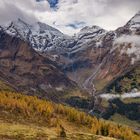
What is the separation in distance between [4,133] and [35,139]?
14829 millimetres

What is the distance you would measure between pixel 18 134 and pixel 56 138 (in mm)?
17992

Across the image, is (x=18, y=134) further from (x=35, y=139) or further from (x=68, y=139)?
(x=68, y=139)

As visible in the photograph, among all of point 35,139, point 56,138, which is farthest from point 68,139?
point 35,139

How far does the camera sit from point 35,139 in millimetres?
184750

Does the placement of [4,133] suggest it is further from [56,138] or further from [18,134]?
[56,138]

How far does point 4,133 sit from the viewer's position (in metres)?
188

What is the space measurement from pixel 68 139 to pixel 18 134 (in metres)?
25.0

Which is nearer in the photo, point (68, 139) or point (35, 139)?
point (35, 139)

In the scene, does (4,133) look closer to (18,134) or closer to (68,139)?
(18,134)

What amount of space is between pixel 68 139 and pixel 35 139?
21.0 metres

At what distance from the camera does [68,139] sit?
19962 cm

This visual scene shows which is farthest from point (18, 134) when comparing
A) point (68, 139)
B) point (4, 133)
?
point (68, 139)

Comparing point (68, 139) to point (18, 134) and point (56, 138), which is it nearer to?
point (56, 138)

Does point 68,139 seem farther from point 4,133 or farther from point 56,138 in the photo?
point 4,133
